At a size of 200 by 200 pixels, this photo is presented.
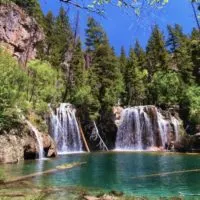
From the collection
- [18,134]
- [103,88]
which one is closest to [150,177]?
[18,134]

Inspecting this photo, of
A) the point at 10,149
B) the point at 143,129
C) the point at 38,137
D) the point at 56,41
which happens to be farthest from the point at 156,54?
the point at 10,149

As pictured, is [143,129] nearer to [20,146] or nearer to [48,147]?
[48,147]

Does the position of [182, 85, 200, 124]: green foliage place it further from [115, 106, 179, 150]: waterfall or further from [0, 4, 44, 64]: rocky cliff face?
[0, 4, 44, 64]: rocky cliff face

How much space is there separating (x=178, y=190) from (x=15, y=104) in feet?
68.0

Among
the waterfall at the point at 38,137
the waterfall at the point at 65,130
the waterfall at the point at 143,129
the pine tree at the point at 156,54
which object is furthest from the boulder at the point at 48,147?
the pine tree at the point at 156,54

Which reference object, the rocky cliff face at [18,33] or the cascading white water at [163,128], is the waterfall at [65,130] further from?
the rocky cliff face at [18,33]

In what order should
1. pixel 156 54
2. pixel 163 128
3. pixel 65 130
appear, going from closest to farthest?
pixel 65 130
pixel 163 128
pixel 156 54

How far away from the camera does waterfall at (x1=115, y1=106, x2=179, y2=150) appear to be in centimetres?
5781

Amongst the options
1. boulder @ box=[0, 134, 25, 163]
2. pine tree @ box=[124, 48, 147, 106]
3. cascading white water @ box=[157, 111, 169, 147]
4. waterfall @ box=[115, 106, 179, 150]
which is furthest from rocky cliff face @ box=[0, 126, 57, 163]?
pine tree @ box=[124, 48, 147, 106]

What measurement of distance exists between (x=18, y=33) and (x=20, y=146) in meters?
38.3

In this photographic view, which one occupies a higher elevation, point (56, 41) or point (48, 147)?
point (56, 41)

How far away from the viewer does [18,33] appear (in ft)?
228

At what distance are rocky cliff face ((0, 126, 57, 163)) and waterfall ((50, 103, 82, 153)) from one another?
9469 millimetres

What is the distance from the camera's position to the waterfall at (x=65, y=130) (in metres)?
52.1
